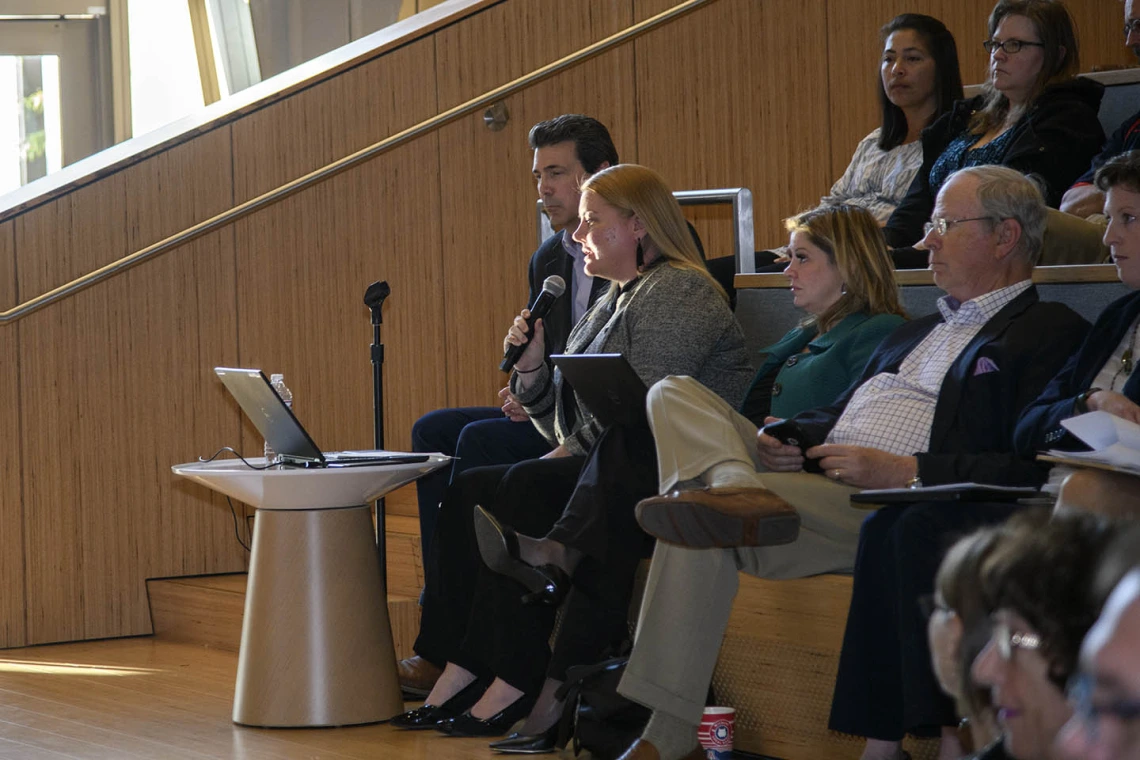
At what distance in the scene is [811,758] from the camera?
2.42 meters

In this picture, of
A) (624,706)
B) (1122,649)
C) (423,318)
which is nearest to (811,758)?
(624,706)

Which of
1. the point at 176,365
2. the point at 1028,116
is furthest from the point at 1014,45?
the point at 176,365

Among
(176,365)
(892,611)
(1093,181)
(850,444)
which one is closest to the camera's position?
(892,611)

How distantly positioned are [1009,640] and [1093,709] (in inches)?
7.7

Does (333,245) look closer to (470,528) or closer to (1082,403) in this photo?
(470,528)

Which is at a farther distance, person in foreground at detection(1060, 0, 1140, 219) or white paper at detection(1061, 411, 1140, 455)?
person in foreground at detection(1060, 0, 1140, 219)

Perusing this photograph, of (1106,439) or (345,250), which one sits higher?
(345,250)

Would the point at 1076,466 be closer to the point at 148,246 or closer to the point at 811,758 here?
the point at 811,758

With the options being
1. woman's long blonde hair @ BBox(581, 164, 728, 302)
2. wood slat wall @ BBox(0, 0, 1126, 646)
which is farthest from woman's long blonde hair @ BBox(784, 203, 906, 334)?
wood slat wall @ BBox(0, 0, 1126, 646)

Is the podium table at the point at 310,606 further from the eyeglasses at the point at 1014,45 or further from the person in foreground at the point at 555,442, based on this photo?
the eyeglasses at the point at 1014,45

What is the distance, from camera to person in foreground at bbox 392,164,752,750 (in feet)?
9.08

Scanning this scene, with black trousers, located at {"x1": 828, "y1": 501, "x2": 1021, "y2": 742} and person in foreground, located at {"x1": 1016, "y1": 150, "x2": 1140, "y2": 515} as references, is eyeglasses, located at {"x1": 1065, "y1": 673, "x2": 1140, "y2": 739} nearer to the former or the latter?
black trousers, located at {"x1": 828, "y1": 501, "x2": 1021, "y2": 742}

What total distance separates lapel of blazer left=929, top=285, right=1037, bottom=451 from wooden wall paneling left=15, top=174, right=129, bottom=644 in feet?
7.92

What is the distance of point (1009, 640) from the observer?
0.81m
